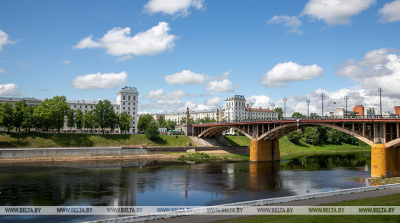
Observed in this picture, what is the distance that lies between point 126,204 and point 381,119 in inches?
1671

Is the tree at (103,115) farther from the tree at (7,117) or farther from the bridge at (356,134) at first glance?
the bridge at (356,134)

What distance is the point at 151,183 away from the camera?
4588cm

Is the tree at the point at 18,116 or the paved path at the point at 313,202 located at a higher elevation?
the tree at the point at 18,116

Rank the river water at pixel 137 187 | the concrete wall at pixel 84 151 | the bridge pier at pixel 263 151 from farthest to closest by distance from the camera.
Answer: the bridge pier at pixel 263 151, the concrete wall at pixel 84 151, the river water at pixel 137 187

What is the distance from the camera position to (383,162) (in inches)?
1986

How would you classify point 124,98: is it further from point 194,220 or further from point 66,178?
point 194,220

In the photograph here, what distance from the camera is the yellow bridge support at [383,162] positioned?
5012 centimetres

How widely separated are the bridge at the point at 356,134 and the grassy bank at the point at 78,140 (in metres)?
16.4

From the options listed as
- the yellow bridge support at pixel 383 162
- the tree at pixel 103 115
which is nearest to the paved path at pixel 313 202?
the yellow bridge support at pixel 383 162

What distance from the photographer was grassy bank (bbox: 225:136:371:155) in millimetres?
111938

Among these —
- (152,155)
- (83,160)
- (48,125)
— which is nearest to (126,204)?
(83,160)

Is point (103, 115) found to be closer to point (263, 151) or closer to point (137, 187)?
point (263, 151)

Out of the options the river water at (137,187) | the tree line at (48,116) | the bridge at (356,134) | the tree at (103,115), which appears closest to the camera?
the river water at (137,187)

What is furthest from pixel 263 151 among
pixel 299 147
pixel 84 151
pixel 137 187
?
pixel 137 187
